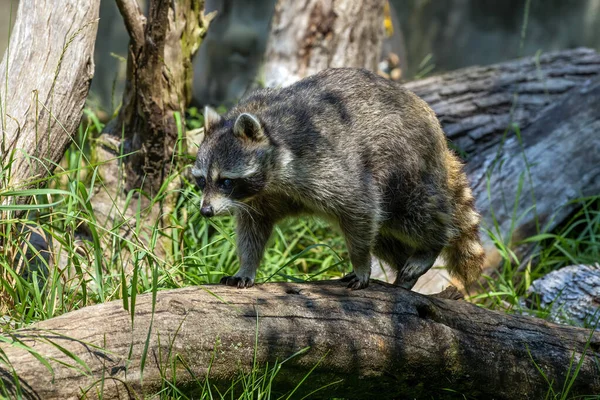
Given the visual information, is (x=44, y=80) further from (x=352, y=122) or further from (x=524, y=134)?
(x=524, y=134)

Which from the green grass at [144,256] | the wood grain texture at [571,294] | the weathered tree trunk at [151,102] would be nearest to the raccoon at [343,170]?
the green grass at [144,256]

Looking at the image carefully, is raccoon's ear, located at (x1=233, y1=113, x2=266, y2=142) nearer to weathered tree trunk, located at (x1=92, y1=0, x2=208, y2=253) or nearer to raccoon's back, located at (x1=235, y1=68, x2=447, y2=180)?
raccoon's back, located at (x1=235, y1=68, x2=447, y2=180)

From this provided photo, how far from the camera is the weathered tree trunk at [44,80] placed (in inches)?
187

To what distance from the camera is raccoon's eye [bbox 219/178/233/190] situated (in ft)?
15.9

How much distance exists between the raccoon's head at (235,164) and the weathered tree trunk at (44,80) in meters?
0.95

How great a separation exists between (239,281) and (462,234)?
1.93m

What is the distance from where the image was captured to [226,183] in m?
4.84

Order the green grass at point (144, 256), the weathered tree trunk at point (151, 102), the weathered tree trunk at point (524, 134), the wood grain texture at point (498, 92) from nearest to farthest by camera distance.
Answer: the green grass at point (144, 256) < the weathered tree trunk at point (151, 102) < the weathered tree trunk at point (524, 134) < the wood grain texture at point (498, 92)

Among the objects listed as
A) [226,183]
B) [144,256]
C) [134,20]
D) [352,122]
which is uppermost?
[134,20]

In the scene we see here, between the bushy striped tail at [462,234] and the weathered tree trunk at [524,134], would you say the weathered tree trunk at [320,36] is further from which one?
the bushy striped tail at [462,234]

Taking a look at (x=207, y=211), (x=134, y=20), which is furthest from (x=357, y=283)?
(x=134, y=20)

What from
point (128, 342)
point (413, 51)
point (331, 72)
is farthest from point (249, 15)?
point (128, 342)

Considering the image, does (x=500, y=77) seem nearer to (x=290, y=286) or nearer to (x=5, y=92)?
(x=290, y=286)

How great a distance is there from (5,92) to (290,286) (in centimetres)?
218
